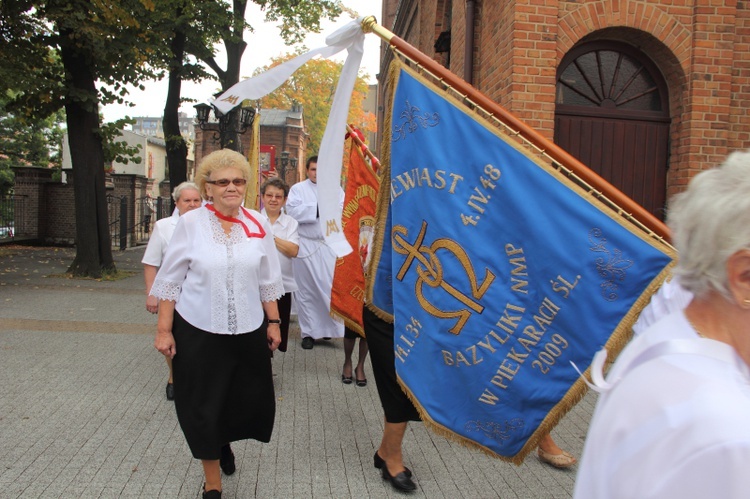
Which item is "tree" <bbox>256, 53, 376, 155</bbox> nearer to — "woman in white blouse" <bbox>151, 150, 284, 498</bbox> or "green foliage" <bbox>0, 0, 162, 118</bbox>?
"green foliage" <bbox>0, 0, 162, 118</bbox>

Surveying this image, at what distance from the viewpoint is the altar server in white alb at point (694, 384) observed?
1.04 meters

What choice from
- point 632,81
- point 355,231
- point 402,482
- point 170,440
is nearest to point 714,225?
point 402,482

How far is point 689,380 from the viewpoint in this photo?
110 cm

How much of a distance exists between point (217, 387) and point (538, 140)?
6.90 ft

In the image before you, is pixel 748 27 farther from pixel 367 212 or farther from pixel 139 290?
pixel 139 290

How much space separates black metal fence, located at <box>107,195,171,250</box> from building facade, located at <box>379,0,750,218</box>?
1751cm

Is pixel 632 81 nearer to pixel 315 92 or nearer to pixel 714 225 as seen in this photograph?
pixel 714 225

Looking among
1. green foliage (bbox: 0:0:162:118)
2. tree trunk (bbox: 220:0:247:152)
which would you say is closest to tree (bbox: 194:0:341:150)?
tree trunk (bbox: 220:0:247:152)

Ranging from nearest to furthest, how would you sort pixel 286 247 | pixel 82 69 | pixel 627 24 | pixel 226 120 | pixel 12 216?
1. pixel 286 247
2. pixel 627 24
3. pixel 82 69
4. pixel 226 120
5. pixel 12 216

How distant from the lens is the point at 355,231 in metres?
5.16

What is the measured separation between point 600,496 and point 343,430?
3.85 m

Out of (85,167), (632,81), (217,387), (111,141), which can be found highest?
(632,81)

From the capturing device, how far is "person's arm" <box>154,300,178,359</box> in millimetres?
3520

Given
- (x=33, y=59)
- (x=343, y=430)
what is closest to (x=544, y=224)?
(x=343, y=430)
